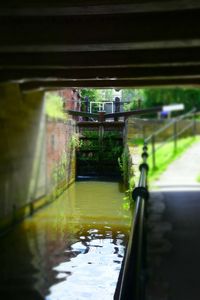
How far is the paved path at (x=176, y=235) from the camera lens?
4.28 metres

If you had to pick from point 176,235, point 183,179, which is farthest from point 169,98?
point 183,179

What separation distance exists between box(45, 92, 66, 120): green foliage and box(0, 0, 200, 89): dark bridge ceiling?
4.78 ft

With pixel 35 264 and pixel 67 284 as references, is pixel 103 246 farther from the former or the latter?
pixel 35 264

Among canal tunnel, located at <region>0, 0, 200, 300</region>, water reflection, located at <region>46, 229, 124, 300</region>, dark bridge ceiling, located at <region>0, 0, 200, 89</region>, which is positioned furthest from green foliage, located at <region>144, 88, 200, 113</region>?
water reflection, located at <region>46, 229, 124, 300</region>

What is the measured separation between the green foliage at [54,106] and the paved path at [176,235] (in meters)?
1.23

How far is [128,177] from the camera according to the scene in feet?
10.1

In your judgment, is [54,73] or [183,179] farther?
[183,179]

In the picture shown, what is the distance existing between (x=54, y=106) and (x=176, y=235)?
12.8 ft

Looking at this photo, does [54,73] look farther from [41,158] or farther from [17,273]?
[17,273]

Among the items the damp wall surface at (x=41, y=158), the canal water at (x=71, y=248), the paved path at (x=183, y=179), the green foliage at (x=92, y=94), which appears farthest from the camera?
the paved path at (x=183, y=179)

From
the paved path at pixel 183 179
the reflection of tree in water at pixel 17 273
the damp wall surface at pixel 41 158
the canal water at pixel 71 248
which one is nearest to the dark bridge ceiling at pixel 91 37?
the paved path at pixel 183 179

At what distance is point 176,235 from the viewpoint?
6.17 metres

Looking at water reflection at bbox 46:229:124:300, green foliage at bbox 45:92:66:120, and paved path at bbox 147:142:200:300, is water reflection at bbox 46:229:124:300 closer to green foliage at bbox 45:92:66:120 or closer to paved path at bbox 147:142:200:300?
paved path at bbox 147:142:200:300

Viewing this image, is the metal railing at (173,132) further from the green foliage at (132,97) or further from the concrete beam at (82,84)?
the concrete beam at (82,84)
